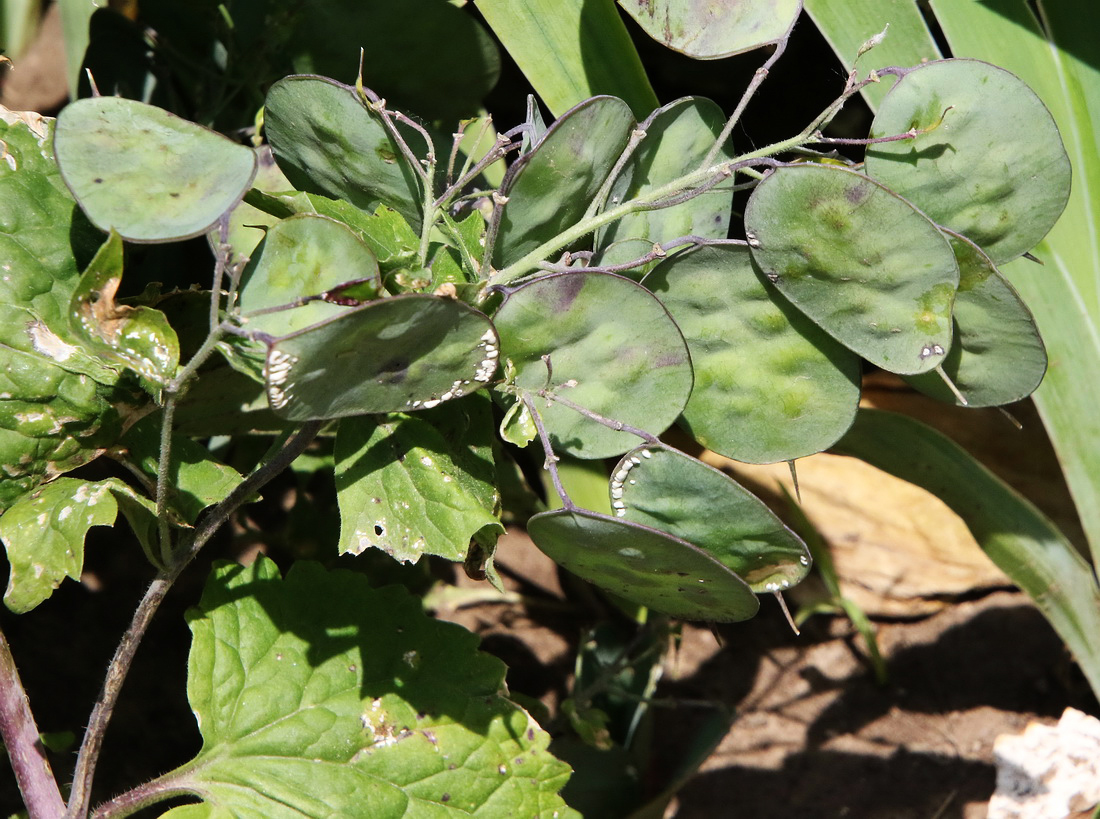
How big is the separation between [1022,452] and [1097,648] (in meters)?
0.40

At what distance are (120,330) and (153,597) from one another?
242 millimetres

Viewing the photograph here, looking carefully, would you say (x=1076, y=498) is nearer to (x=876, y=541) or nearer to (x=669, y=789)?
(x=876, y=541)

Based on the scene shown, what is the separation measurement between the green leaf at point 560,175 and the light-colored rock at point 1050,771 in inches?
32.9

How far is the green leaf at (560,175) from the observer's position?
2.41ft

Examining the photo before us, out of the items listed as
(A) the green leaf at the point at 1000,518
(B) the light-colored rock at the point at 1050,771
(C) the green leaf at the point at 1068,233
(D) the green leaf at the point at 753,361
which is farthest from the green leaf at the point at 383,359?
(B) the light-colored rock at the point at 1050,771

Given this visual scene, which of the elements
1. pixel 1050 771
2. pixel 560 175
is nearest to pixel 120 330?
pixel 560 175

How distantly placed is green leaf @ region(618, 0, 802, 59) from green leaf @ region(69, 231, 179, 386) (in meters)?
0.43

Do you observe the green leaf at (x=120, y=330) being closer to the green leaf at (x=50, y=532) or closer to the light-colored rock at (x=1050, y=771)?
the green leaf at (x=50, y=532)

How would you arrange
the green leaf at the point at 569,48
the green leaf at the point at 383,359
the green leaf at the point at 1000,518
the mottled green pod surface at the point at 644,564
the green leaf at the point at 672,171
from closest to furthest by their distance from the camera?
the green leaf at the point at 383,359, the mottled green pod surface at the point at 644,564, the green leaf at the point at 672,171, the green leaf at the point at 569,48, the green leaf at the point at 1000,518

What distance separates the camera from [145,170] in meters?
0.67

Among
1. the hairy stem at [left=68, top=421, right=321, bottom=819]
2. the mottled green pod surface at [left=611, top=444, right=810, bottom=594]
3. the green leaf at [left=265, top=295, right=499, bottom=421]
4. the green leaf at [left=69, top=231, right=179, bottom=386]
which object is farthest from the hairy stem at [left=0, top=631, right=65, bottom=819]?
the mottled green pod surface at [left=611, top=444, right=810, bottom=594]

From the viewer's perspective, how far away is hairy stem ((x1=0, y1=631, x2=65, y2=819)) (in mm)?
821

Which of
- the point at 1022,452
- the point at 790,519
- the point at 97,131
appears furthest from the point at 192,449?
the point at 1022,452

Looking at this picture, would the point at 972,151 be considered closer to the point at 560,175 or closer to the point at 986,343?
the point at 986,343
